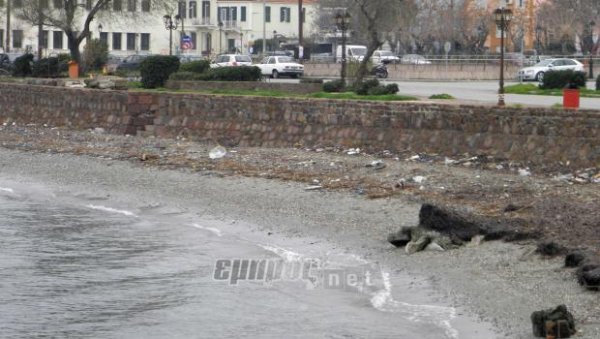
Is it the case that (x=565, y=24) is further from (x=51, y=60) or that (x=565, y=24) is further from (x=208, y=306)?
(x=208, y=306)

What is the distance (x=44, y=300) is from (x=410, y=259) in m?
4.98

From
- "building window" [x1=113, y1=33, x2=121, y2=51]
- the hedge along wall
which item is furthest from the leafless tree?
"building window" [x1=113, y1=33, x2=121, y2=51]

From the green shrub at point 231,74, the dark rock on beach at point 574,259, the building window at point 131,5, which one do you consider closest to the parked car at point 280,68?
the building window at point 131,5

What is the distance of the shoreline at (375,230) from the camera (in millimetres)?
13898

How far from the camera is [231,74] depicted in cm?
4466

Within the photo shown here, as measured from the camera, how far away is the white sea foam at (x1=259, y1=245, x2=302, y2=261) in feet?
58.3

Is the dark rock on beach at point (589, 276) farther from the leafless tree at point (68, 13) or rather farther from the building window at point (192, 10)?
the building window at point (192, 10)

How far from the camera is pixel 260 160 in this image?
28.9 m

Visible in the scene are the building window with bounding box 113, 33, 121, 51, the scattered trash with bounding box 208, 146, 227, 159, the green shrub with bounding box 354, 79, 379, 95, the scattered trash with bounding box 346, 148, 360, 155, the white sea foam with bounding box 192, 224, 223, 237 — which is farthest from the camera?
the building window with bounding box 113, 33, 121, 51

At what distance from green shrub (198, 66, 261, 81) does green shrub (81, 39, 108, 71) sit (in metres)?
11.2

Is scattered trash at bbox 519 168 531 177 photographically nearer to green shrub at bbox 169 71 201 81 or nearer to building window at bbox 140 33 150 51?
green shrub at bbox 169 71 201 81

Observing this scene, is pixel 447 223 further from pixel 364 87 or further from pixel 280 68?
pixel 280 68

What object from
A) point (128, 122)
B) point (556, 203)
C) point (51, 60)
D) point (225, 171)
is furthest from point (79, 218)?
point (51, 60)

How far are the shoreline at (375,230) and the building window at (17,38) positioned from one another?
63358 mm
